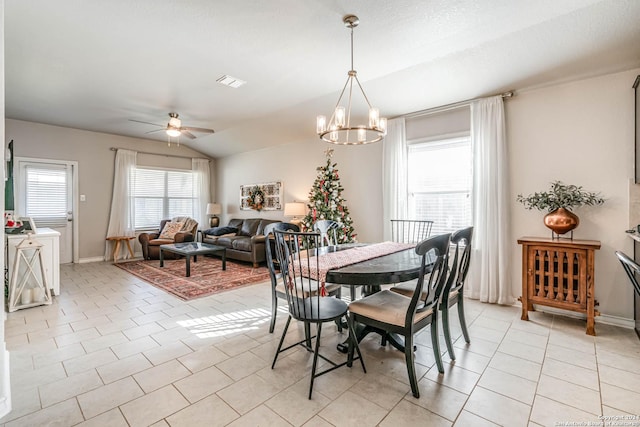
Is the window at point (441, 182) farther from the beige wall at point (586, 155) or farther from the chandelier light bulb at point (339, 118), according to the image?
the chandelier light bulb at point (339, 118)

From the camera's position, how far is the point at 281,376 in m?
2.08

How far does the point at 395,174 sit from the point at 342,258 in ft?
8.13

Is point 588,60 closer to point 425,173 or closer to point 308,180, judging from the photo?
point 425,173

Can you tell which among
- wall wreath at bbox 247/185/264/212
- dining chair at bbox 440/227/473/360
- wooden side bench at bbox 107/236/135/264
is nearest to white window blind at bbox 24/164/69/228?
wooden side bench at bbox 107/236/135/264

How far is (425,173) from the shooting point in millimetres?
4348

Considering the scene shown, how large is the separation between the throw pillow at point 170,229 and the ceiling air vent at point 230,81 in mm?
4027

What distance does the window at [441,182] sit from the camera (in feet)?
13.2

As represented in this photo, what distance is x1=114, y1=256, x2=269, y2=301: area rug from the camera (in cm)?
415

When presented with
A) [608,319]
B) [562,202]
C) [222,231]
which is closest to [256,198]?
[222,231]

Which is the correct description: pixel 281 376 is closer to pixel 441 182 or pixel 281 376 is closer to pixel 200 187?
pixel 441 182

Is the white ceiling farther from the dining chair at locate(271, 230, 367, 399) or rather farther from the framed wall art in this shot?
the framed wall art

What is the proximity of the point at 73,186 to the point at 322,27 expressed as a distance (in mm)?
6245

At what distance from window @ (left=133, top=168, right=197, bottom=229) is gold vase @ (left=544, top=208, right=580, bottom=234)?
7566 mm

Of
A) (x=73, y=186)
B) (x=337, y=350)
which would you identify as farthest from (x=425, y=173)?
(x=73, y=186)
